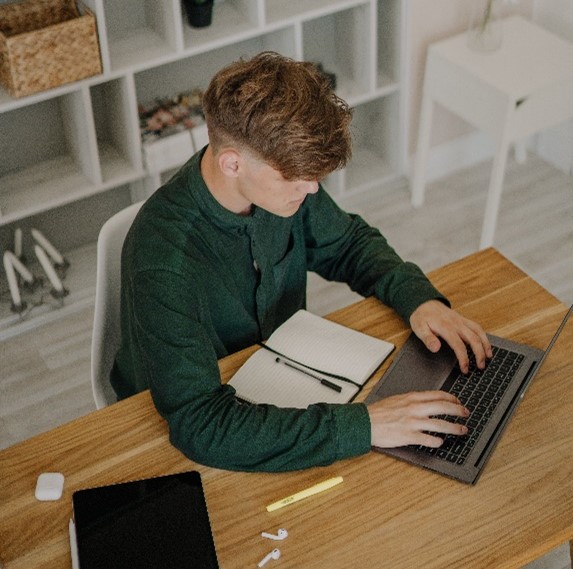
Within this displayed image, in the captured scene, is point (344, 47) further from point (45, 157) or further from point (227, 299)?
point (227, 299)

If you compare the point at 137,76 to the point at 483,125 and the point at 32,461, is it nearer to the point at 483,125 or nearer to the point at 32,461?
→ the point at 483,125

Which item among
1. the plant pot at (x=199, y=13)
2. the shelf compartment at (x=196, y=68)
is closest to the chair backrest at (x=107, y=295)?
the plant pot at (x=199, y=13)

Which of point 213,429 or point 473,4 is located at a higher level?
point 213,429

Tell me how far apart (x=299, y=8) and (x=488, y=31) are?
614 millimetres

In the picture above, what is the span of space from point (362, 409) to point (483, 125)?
178cm

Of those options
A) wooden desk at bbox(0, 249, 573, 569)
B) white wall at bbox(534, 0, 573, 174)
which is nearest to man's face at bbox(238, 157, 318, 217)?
wooden desk at bbox(0, 249, 573, 569)

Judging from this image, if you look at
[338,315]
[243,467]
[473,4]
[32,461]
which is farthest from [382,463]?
[473,4]

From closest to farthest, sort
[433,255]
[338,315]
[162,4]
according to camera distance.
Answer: [338,315]
[162,4]
[433,255]

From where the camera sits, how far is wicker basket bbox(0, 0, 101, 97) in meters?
2.71

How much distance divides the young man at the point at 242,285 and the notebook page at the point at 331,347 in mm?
100

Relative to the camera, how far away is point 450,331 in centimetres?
181

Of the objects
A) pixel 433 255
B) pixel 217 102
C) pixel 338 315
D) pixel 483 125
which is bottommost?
pixel 433 255

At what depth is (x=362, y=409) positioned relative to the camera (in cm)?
163

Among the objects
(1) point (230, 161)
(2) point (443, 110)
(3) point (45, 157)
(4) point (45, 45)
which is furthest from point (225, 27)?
(1) point (230, 161)
